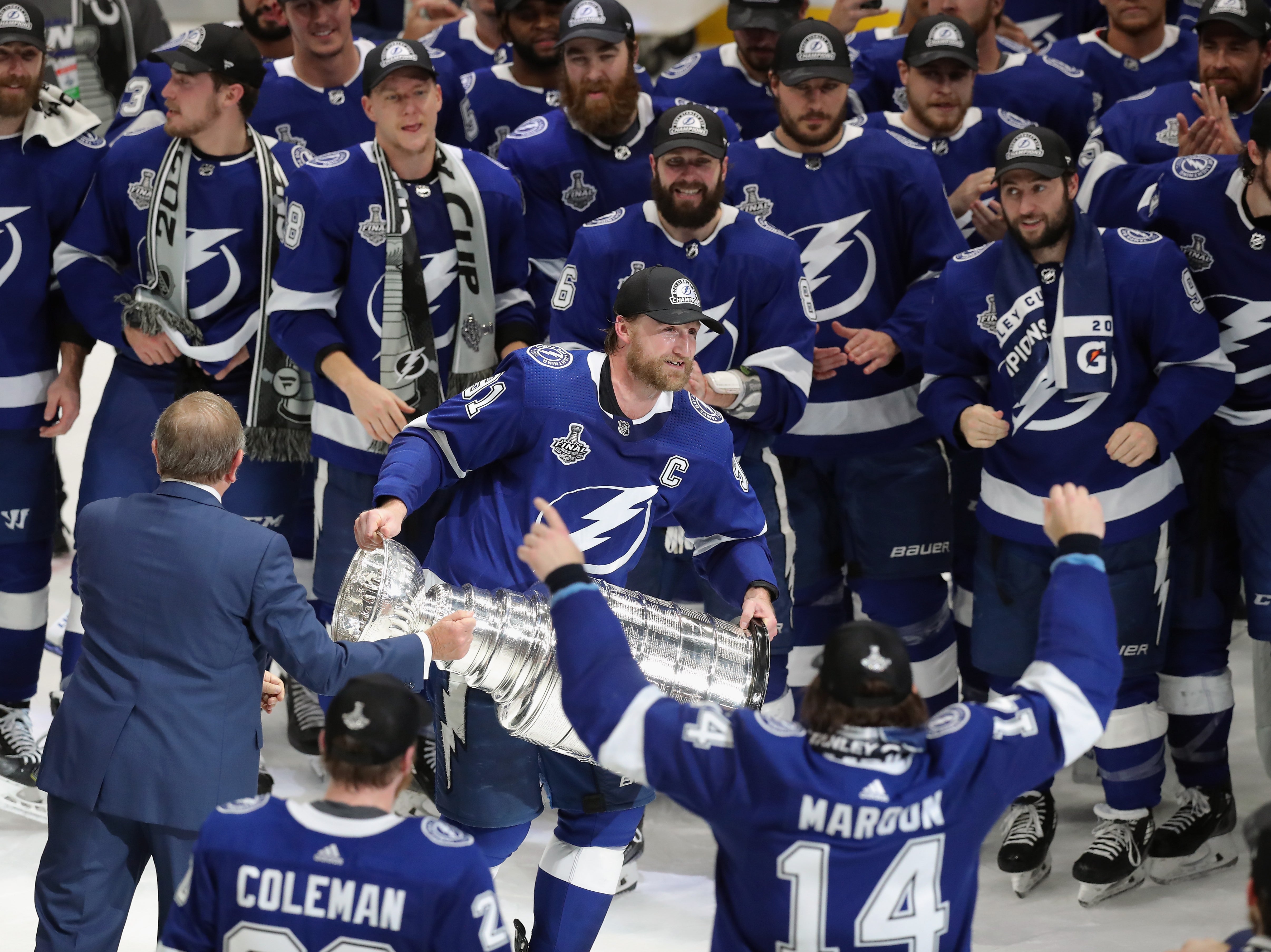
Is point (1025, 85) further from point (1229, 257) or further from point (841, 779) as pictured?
point (841, 779)

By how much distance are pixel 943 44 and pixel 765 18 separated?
748 millimetres

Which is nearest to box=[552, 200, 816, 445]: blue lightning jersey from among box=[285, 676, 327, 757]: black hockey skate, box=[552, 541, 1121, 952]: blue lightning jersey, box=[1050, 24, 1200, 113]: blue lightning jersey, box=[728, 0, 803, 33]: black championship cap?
box=[728, 0, 803, 33]: black championship cap

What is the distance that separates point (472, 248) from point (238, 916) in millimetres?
2724

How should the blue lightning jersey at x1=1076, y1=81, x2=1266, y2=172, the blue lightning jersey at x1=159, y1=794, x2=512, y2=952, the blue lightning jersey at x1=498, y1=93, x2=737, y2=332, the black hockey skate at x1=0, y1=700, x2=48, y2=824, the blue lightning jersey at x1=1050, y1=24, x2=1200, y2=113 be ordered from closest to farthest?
the blue lightning jersey at x1=159, y1=794, x2=512, y2=952 → the black hockey skate at x1=0, y1=700, x2=48, y2=824 → the blue lightning jersey at x1=1076, y1=81, x2=1266, y2=172 → the blue lightning jersey at x1=498, y1=93, x2=737, y2=332 → the blue lightning jersey at x1=1050, y1=24, x2=1200, y2=113

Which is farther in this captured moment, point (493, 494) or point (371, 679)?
point (493, 494)

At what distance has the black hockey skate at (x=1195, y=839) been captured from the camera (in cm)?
488

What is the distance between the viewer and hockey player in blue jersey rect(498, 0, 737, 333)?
530 cm

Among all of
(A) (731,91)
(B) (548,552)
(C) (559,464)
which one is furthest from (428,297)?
(B) (548,552)

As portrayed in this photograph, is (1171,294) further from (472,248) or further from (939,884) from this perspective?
(939,884)

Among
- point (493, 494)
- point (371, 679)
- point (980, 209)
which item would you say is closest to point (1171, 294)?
point (980, 209)

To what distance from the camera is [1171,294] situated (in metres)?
4.56

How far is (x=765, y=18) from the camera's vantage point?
5805 millimetres

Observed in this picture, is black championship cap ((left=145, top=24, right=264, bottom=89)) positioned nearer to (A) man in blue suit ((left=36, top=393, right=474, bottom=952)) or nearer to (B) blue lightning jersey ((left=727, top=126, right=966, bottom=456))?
(B) blue lightning jersey ((left=727, top=126, right=966, bottom=456))

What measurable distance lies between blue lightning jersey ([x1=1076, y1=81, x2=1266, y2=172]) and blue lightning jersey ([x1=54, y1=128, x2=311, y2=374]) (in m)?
2.55
